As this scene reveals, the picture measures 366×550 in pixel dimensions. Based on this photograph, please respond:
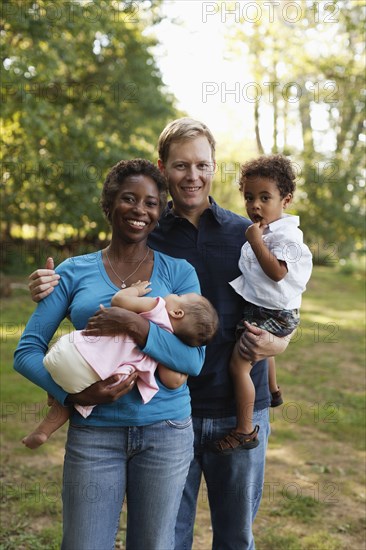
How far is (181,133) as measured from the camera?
7.84ft

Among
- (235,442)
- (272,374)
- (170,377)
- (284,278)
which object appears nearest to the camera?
(170,377)

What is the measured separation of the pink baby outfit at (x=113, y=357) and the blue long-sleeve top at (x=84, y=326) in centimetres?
4

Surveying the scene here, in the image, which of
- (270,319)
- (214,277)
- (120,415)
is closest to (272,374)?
(270,319)

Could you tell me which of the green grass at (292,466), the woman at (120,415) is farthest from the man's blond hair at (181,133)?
the green grass at (292,466)

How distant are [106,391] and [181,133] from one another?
3.42ft

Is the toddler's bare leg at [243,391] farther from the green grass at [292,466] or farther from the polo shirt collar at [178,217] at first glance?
the green grass at [292,466]

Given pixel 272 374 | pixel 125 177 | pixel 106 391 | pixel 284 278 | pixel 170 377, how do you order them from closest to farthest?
pixel 106 391, pixel 170 377, pixel 125 177, pixel 284 278, pixel 272 374

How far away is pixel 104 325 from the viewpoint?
6.36 ft

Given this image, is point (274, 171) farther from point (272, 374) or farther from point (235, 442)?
point (235, 442)

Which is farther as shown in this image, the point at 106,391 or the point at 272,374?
the point at 272,374

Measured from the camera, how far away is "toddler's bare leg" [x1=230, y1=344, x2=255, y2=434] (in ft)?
7.84

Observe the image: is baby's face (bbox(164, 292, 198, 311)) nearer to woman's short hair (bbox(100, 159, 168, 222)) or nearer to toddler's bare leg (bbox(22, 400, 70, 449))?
woman's short hair (bbox(100, 159, 168, 222))

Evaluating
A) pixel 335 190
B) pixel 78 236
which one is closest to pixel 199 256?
pixel 78 236

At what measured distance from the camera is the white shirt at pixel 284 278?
8.05ft
